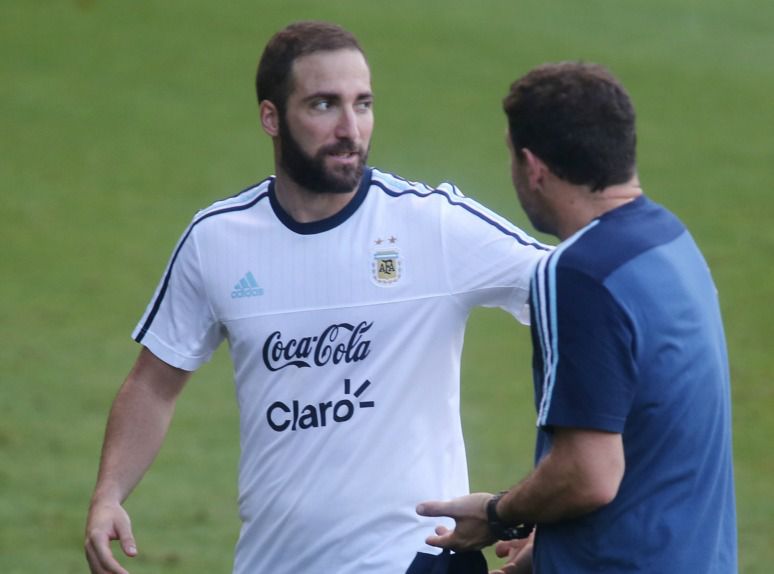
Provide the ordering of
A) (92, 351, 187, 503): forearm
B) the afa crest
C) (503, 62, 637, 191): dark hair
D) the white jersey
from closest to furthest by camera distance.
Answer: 1. (503, 62, 637, 191): dark hair
2. the white jersey
3. the afa crest
4. (92, 351, 187, 503): forearm

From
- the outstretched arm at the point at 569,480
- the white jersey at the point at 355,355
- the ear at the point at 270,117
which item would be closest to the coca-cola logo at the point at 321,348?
the white jersey at the point at 355,355

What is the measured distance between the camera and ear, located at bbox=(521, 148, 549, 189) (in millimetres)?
3678

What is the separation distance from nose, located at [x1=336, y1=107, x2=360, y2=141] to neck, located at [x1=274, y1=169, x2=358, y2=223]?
17 cm

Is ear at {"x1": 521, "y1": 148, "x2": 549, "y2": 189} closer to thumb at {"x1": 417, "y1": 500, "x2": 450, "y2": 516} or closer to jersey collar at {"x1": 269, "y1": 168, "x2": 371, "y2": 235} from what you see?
thumb at {"x1": 417, "y1": 500, "x2": 450, "y2": 516}

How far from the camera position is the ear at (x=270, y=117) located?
4.73 meters

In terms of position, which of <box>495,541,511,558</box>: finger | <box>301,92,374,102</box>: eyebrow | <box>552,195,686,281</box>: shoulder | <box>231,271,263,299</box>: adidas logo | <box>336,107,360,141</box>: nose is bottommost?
<box>495,541,511,558</box>: finger

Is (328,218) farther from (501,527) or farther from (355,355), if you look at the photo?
(501,527)

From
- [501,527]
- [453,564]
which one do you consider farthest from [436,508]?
[453,564]

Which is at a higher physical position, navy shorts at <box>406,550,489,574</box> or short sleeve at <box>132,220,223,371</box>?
short sleeve at <box>132,220,223,371</box>

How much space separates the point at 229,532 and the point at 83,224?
733 cm

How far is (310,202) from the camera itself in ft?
15.2

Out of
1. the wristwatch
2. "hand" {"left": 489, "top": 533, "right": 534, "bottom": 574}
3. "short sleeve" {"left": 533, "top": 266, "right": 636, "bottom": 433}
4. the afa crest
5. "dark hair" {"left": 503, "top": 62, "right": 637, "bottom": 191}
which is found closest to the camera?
"short sleeve" {"left": 533, "top": 266, "right": 636, "bottom": 433}

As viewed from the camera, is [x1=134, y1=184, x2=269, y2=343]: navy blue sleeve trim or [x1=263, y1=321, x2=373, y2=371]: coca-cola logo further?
[x1=134, y1=184, x2=269, y2=343]: navy blue sleeve trim

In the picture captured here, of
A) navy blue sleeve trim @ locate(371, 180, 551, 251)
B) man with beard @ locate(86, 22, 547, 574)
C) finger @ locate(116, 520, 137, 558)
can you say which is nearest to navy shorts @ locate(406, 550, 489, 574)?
man with beard @ locate(86, 22, 547, 574)
